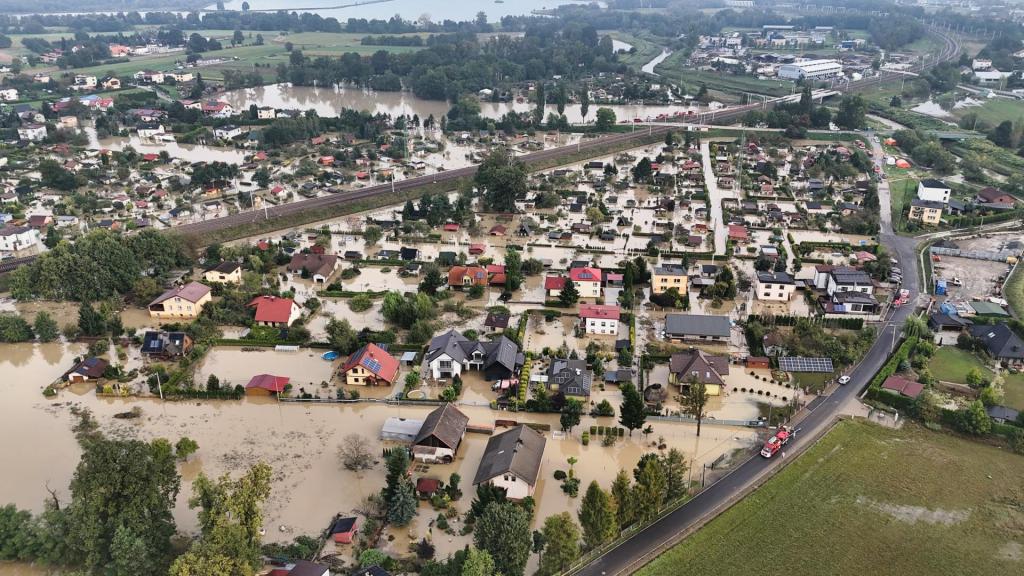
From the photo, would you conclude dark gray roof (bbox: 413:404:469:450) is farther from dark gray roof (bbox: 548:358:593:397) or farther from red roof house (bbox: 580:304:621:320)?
red roof house (bbox: 580:304:621:320)

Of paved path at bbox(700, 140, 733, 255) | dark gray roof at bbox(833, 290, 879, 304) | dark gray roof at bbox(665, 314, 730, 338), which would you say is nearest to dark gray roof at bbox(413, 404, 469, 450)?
dark gray roof at bbox(665, 314, 730, 338)

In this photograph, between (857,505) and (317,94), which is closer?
(857,505)

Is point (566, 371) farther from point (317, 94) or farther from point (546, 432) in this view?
point (317, 94)

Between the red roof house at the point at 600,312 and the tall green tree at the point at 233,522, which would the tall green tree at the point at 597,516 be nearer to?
the tall green tree at the point at 233,522

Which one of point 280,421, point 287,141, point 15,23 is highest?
point 15,23

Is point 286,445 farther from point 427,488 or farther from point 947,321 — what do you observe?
point 947,321

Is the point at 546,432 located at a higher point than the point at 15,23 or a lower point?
lower

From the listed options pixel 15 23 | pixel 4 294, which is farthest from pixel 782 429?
pixel 15 23
